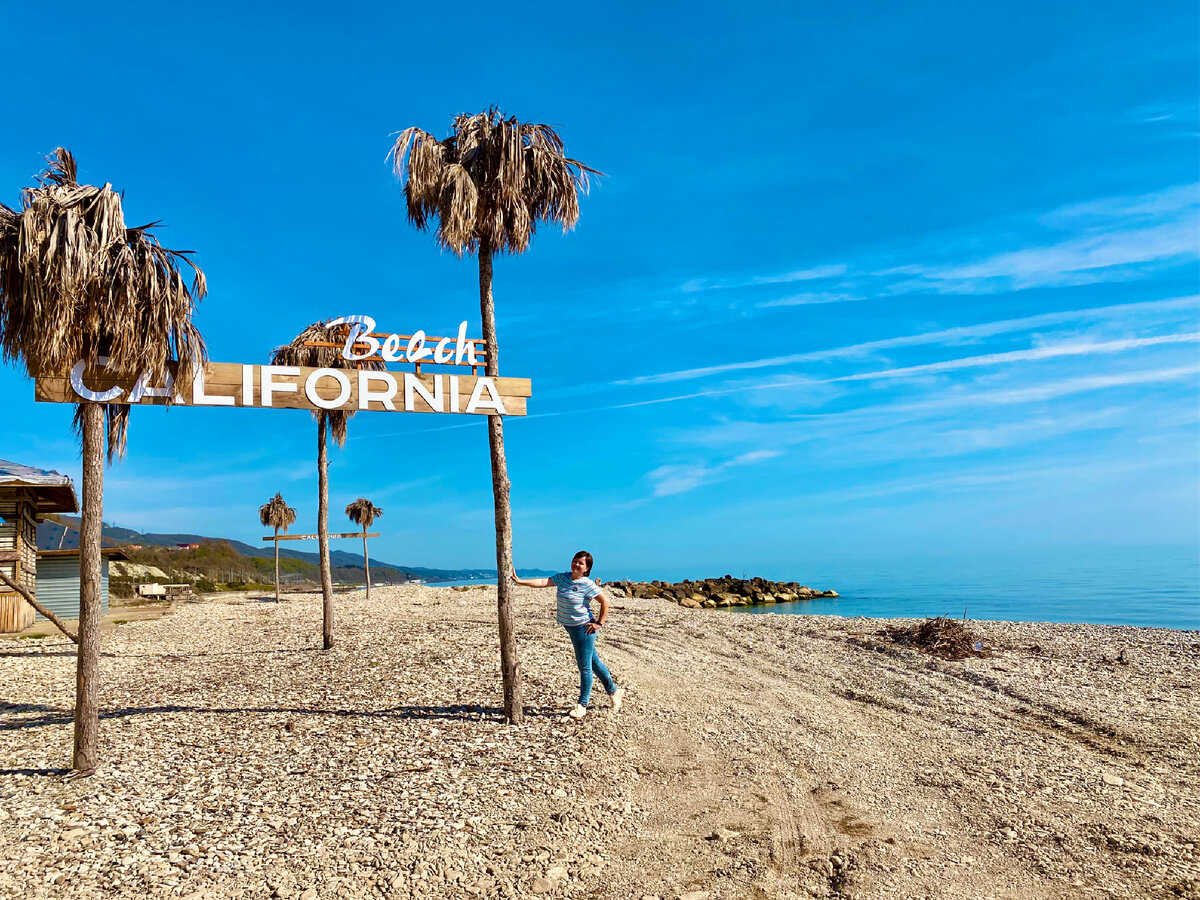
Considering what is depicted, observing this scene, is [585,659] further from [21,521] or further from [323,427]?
[21,521]

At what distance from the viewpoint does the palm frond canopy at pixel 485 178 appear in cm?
1023

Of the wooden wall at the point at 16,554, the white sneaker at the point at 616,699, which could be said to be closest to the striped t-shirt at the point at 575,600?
the white sneaker at the point at 616,699

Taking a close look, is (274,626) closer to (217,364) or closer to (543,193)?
(217,364)

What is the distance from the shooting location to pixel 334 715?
10.4 m

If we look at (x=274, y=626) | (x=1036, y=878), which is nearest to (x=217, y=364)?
(x=1036, y=878)

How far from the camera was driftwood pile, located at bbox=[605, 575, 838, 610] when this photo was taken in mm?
43469

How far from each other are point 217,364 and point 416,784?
589 cm

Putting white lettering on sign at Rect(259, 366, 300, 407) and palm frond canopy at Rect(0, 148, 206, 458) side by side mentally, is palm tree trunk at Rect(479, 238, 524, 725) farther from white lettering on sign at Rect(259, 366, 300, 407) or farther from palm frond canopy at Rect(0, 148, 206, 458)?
palm frond canopy at Rect(0, 148, 206, 458)

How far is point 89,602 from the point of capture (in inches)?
320

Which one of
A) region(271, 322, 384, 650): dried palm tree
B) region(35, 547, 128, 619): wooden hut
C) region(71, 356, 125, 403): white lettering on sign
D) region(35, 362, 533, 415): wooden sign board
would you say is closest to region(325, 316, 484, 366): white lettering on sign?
region(35, 362, 533, 415): wooden sign board

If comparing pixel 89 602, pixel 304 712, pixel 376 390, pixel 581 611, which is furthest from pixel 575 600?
pixel 89 602

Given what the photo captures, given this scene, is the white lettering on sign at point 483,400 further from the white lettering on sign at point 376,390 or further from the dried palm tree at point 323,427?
the dried palm tree at point 323,427

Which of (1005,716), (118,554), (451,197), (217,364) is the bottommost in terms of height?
(1005,716)

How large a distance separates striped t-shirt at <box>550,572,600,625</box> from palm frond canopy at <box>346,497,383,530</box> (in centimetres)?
3519
